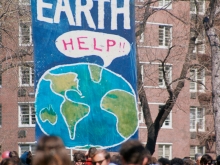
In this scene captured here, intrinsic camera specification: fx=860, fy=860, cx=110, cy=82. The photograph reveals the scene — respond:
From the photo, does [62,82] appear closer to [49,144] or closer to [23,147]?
[49,144]

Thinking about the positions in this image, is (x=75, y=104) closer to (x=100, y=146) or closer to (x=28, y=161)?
(x=100, y=146)

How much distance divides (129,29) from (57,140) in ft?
15.7

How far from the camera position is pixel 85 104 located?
34.3ft

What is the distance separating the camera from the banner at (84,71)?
10.4 meters

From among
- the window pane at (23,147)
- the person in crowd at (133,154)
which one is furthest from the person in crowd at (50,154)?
the window pane at (23,147)

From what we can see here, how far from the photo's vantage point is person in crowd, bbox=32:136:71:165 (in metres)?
5.67

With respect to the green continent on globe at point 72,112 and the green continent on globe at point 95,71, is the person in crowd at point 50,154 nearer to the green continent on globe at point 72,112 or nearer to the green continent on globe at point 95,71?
the green continent on globe at point 72,112

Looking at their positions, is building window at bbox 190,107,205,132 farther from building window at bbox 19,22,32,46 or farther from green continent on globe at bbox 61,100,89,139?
green continent on globe at bbox 61,100,89,139

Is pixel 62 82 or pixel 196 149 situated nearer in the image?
pixel 62 82

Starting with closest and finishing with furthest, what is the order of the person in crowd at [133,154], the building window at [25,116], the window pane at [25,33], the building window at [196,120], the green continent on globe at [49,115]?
1. the person in crowd at [133,154]
2. the green continent on globe at [49,115]
3. the window pane at [25,33]
4. the building window at [25,116]
5. the building window at [196,120]

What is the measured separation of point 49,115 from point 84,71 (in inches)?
27.2

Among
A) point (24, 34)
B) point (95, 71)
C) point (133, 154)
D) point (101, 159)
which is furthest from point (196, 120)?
point (133, 154)

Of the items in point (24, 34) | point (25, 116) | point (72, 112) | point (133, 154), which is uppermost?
point (24, 34)

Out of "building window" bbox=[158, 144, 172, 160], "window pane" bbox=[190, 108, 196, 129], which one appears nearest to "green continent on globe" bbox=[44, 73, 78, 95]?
"building window" bbox=[158, 144, 172, 160]
